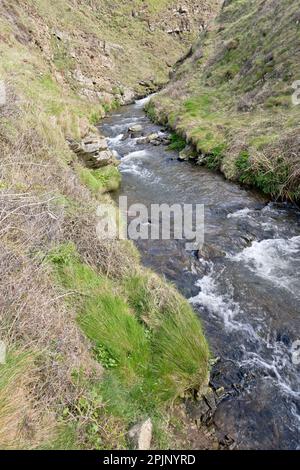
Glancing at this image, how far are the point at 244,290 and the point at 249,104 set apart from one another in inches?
545

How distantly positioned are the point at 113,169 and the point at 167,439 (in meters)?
10.8

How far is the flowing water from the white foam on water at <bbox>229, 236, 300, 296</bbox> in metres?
0.02

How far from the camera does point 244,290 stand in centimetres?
722

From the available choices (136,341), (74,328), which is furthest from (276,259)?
(74,328)

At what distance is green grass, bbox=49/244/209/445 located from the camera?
13.9ft

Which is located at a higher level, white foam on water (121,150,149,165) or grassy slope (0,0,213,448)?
white foam on water (121,150,149,165)

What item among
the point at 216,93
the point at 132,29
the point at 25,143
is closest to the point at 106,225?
the point at 25,143

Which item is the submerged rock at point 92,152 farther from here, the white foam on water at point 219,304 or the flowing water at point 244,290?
the white foam on water at point 219,304

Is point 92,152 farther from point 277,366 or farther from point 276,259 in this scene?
point 277,366

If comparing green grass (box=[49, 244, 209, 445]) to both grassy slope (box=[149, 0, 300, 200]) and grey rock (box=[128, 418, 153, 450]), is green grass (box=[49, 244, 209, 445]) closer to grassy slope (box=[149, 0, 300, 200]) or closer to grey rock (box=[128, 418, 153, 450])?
grey rock (box=[128, 418, 153, 450])

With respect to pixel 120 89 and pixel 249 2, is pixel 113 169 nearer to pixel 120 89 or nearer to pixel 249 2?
pixel 120 89

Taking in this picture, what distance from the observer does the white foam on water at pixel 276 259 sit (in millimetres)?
7500

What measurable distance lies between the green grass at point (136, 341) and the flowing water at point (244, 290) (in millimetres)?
811

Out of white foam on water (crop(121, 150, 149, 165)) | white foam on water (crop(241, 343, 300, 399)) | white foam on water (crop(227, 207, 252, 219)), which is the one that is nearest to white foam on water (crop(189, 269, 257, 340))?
white foam on water (crop(241, 343, 300, 399))
